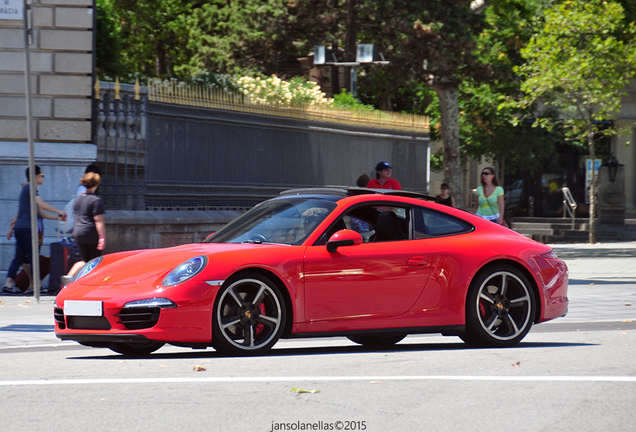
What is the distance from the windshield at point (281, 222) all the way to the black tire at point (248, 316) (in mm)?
542

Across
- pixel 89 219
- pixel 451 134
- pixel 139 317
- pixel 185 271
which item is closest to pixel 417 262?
pixel 185 271

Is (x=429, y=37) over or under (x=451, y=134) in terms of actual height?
over

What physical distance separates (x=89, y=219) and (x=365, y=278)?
5.56 meters

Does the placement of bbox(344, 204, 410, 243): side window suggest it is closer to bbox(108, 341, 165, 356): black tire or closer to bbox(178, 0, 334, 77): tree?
bbox(108, 341, 165, 356): black tire

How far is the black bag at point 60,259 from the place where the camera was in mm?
13797

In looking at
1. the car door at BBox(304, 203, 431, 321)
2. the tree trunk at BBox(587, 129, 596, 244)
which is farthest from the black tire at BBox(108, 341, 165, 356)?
the tree trunk at BBox(587, 129, 596, 244)

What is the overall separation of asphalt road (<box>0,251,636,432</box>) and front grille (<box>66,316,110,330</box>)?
11.3 inches

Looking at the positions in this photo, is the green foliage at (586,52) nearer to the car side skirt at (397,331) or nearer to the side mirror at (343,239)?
the car side skirt at (397,331)

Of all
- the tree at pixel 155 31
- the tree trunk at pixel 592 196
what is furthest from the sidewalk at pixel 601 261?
the tree at pixel 155 31

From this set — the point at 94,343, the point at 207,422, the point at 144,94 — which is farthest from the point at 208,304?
the point at 144,94

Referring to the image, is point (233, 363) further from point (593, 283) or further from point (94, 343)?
point (593, 283)

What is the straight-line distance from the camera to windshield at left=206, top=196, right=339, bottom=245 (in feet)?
25.9

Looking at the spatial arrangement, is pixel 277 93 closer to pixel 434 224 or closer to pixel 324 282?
pixel 434 224

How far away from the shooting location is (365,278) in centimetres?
782
